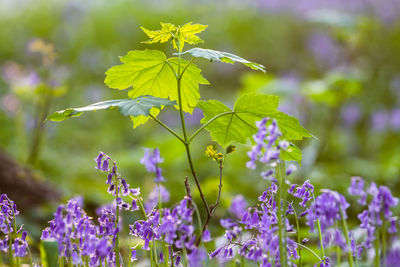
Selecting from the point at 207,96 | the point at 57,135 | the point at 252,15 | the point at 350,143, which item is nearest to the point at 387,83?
the point at 350,143

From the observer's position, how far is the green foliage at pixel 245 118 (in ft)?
5.09

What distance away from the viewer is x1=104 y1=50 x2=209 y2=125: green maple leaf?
1618 millimetres

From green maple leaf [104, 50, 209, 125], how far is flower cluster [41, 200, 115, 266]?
0.44m

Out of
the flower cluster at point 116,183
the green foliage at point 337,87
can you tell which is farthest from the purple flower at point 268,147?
the green foliage at point 337,87

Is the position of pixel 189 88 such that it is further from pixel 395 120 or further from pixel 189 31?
pixel 395 120

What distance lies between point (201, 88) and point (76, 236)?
820cm

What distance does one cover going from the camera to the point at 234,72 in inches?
406

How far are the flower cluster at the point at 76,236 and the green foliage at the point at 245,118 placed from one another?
19.2 inches

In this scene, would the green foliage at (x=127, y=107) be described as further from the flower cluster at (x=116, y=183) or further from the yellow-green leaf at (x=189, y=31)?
the yellow-green leaf at (x=189, y=31)

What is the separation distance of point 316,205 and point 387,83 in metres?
7.04

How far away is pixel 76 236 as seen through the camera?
4.40ft

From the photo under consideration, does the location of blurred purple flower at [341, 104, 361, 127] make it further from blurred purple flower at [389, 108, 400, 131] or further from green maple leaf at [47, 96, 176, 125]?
green maple leaf at [47, 96, 176, 125]

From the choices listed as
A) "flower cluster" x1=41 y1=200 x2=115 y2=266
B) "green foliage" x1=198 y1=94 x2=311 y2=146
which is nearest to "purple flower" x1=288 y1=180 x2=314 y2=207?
"green foliage" x1=198 y1=94 x2=311 y2=146

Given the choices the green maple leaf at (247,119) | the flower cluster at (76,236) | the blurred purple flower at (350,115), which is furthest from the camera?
the blurred purple flower at (350,115)
